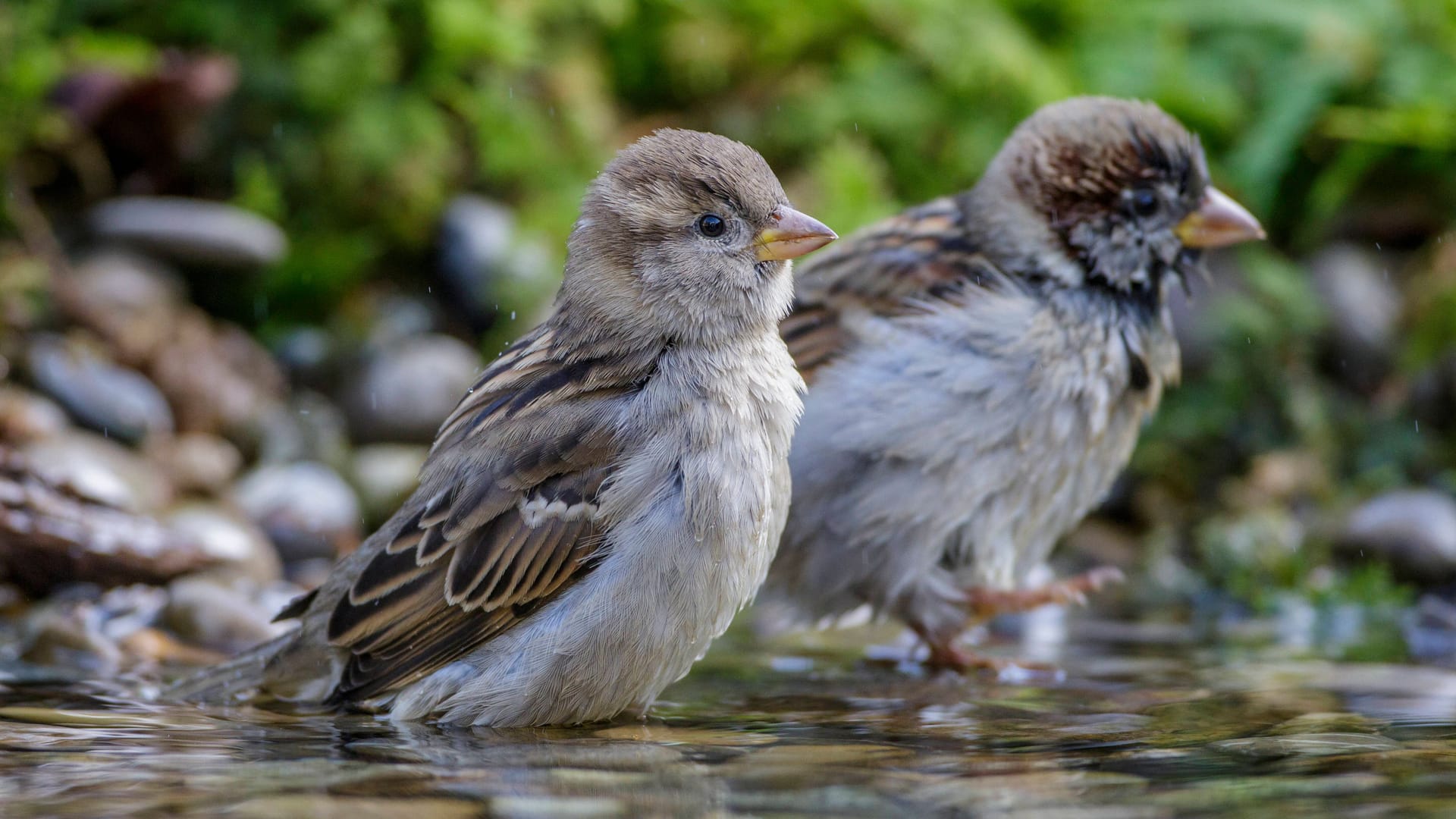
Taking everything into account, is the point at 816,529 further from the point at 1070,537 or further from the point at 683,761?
the point at 1070,537

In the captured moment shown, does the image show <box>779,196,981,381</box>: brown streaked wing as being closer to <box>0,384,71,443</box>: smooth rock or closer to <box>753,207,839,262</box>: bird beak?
<box>753,207,839,262</box>: bird beak

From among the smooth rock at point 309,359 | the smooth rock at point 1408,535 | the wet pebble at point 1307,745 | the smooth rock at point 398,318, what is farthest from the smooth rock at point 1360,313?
the smooth rock at point 309,359

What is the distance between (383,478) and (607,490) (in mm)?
2990

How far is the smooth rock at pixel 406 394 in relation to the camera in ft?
20.9

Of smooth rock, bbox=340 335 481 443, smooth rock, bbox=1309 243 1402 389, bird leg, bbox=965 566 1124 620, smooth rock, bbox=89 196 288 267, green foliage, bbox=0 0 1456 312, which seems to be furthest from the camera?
green foliage, bbox=0 0 1456 312

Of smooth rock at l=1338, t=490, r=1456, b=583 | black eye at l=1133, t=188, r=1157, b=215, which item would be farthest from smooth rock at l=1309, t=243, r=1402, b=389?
black eye at l=1133, t=188, r=1157, b=215

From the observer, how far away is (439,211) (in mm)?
7371

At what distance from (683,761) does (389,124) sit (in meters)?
4.95

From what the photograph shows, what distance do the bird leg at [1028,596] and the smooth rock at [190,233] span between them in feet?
12.4

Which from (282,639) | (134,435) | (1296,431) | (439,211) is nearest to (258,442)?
(134,435)

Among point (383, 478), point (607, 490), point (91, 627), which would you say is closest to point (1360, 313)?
point (383, 478)

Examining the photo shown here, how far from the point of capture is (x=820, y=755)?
2900mm

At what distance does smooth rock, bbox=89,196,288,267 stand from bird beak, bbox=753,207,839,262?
3.83 m

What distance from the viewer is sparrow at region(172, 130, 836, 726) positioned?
3.22 metres
